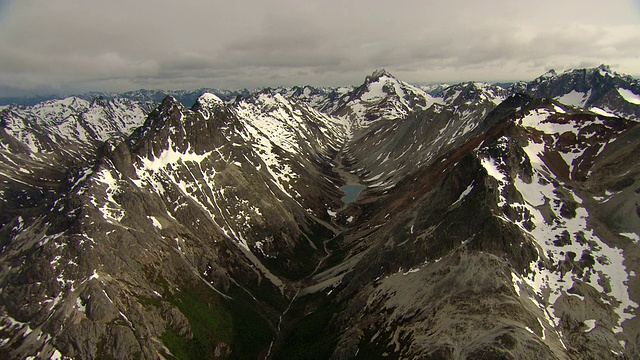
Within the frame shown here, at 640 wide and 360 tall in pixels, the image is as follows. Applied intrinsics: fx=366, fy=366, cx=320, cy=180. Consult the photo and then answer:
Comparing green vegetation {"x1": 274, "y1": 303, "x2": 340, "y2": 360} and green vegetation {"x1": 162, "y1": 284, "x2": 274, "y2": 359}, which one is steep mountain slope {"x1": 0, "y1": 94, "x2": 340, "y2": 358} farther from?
green vegetation {"x1": 274, "y1": 303, "x2": 340, "y2": 360}

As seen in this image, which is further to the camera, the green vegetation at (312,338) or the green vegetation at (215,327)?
the green vegetation at (215,327)

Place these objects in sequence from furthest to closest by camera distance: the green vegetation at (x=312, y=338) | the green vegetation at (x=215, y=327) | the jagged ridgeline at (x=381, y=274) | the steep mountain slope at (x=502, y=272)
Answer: the green vegetation at (x=215, y=327) → the green vegetation at (x=312, y=338) → the jagged ridgeline at (x=381, y=274) → the steep mountain slope at (x=502, y=272)

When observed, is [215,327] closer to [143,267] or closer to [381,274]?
[143,267]

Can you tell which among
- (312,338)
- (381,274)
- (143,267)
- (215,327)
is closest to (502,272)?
(381,274)

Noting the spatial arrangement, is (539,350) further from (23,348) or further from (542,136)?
(23,348)

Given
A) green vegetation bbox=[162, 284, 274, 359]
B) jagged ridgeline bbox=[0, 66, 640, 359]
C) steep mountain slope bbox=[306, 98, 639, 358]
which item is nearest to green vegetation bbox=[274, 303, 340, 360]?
jagged ridgeline bbox=[0, 66, 640, 359]

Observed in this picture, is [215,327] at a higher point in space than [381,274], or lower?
lower

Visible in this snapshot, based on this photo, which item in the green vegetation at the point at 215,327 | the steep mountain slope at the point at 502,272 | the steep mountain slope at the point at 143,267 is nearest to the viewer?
the steep mountain slope at the point at 502,272

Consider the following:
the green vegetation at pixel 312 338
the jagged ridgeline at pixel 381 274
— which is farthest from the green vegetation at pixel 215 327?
the green vegetation at pixel 312 338

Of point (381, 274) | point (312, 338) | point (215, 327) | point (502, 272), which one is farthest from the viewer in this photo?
point (215, 327)

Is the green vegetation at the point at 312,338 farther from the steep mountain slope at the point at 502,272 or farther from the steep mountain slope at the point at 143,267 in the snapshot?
the steep mountain slope at the point at 143,267

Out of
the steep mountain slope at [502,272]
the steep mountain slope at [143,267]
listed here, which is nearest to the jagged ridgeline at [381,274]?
the steep mountain slope at [502,272]

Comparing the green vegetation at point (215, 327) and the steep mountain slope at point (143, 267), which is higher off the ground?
the steep mountain slope at point (143, 267)
